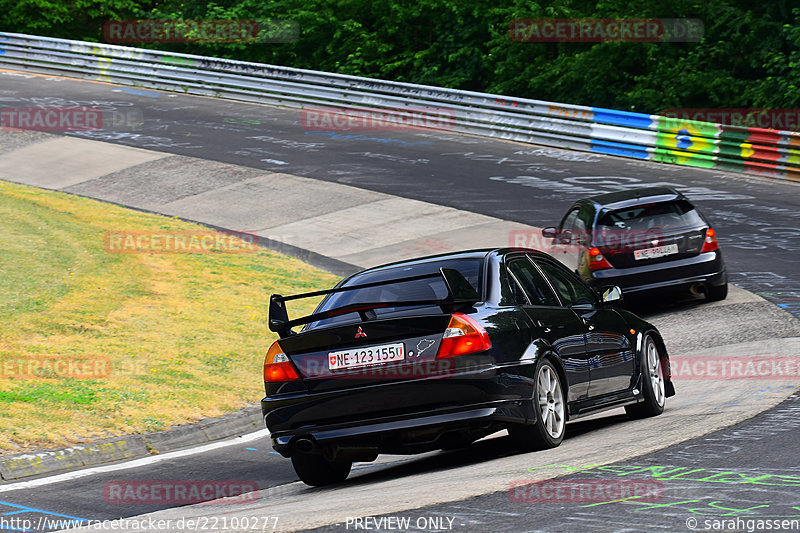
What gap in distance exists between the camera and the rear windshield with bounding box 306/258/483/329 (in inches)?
302

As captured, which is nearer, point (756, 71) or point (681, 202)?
point (681, 202)

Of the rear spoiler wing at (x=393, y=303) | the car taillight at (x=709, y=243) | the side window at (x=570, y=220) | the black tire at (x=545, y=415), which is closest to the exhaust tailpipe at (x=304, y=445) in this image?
the rear spoiler wing at (x=393, y=303)

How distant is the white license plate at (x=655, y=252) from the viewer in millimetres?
14594

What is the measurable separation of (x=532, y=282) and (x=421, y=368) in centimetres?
147

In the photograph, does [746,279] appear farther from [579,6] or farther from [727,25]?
[579,6]

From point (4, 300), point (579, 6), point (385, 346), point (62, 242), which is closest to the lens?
point (385, 346)

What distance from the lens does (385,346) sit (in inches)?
A: 285

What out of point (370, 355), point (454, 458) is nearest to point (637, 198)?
point (454, 458)

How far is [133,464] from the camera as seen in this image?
352 inches

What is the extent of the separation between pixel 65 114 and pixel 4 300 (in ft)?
66.0

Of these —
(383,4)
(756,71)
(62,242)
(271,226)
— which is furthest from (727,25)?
(62,242)

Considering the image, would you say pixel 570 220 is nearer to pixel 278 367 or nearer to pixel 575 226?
pixel 575 226

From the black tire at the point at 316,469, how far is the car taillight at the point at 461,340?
49.3 inches

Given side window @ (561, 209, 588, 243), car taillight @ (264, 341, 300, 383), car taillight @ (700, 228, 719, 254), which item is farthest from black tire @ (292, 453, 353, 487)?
car taillight @ (700, 228, 719, 254)
